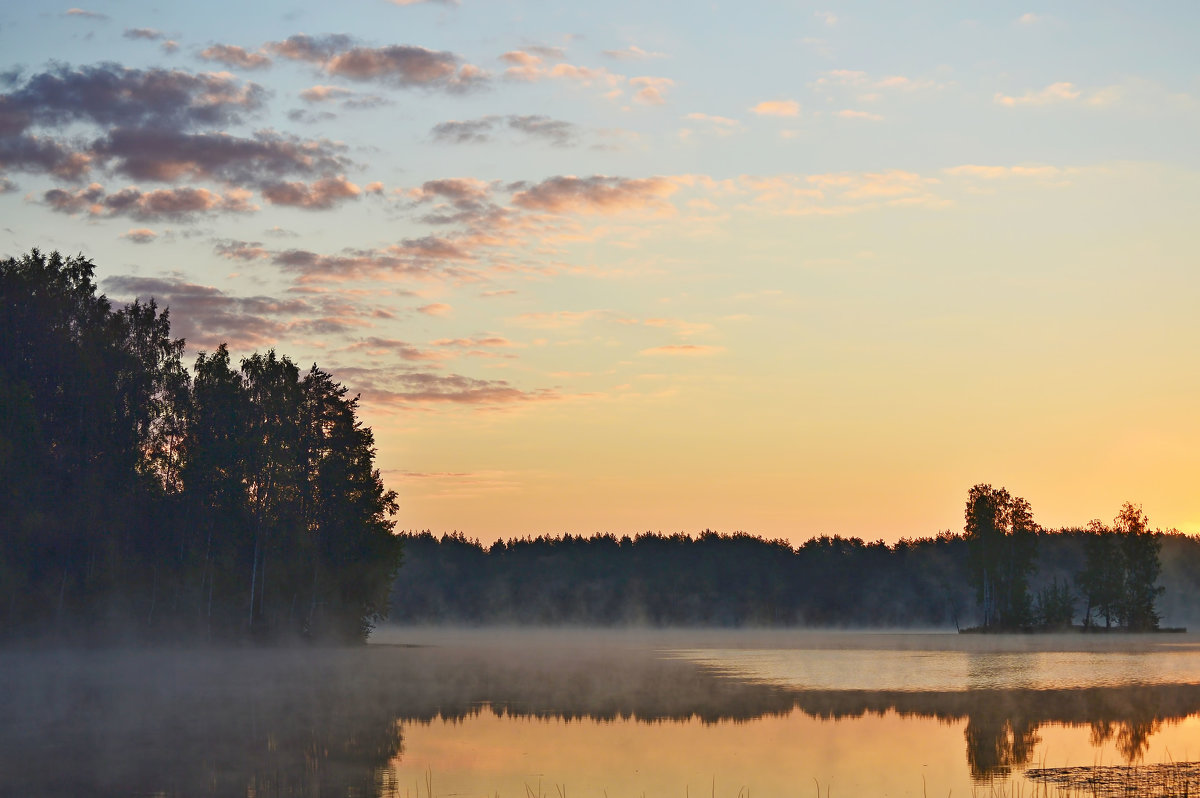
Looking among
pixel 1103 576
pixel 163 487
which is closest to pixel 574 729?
pixel 163 487

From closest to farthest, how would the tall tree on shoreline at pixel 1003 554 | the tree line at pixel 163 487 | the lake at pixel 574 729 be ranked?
1. the lake at pixel 574 729
2. the tree line at pixel 163 487
3. the tall tree on shoreline at pixel 1003 554

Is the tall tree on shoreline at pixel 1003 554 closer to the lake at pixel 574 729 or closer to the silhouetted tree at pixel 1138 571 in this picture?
the silhouetted tree at pixel 1138 571

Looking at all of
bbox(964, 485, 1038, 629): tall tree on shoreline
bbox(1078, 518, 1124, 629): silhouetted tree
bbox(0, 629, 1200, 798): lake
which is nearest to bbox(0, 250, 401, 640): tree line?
bbox(0, 629, 1200, 798): lake

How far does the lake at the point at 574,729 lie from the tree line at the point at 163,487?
6.53 metres

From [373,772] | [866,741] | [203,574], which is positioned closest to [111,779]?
[373,772]

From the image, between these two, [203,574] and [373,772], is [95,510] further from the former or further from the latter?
[373,772]

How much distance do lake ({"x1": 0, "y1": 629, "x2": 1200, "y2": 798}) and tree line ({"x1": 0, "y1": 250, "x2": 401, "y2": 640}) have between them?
21.4ft

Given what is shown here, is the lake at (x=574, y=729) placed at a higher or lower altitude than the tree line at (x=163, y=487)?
lower

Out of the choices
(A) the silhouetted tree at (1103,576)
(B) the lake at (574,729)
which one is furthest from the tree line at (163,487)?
(A) the silhouetted tree at (1103,576)

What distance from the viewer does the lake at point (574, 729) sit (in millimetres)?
24328

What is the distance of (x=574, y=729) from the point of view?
34062 millimetres

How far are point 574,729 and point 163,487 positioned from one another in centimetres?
4869

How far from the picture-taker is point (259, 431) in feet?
265

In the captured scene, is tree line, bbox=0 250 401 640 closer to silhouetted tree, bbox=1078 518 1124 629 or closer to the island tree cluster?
the island tree cluster
